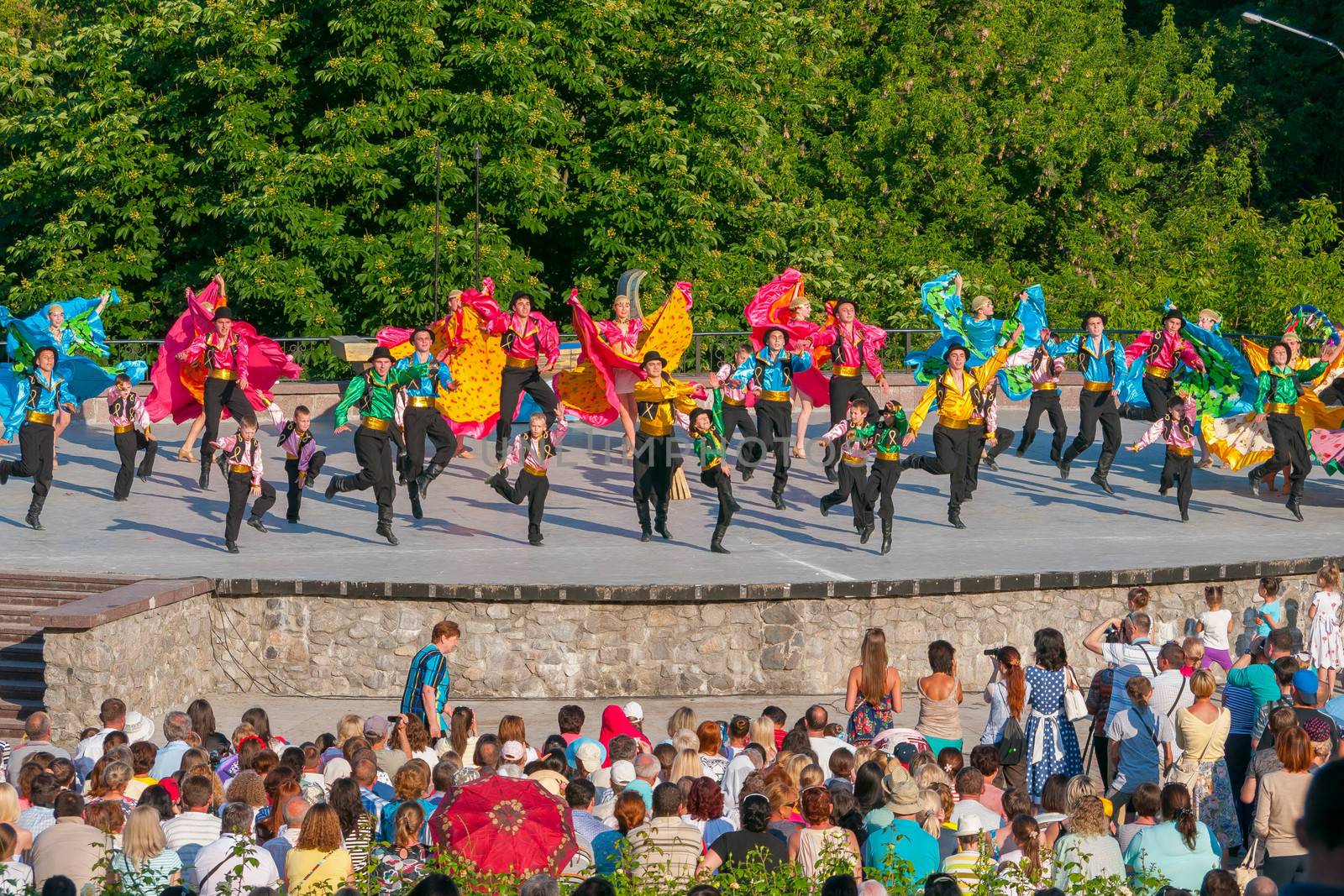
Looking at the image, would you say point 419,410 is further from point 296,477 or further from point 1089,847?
point 1089,847

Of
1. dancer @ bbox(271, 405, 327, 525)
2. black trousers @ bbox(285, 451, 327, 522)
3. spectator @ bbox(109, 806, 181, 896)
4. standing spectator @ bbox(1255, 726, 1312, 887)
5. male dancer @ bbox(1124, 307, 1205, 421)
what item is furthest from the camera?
male dancer @ bbox(1124, 307, 1205, 421)

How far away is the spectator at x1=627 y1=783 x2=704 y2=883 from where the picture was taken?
24.8ft

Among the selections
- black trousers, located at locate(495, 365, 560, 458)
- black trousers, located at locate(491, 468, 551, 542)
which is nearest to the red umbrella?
black trousers, located at locate(491, 468, 551, 542)

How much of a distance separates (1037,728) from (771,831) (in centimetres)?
327

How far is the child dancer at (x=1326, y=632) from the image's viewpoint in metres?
13.0

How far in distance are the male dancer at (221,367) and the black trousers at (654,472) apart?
4.24 metres

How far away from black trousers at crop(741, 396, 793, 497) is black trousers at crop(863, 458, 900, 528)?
6.78 feet

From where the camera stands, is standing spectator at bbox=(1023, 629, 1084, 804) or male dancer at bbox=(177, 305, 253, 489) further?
male dancer at bbox=(177, 305, 253, 489)

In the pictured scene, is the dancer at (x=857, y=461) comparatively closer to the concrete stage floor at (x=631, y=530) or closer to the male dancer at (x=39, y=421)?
the concrete stage floor at (x=631, y=530)

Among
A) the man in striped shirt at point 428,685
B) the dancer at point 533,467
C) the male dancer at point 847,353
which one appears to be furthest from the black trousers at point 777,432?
the man in striped shirt at point 428,685

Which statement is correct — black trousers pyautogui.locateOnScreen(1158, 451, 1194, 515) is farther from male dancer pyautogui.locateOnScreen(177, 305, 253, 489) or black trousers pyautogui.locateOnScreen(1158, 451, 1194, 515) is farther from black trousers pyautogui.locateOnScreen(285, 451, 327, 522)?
male dancer pyautogui.locateOnScreen(177, 305, 253, 489)

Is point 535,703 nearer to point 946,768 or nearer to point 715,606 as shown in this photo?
point 715,606

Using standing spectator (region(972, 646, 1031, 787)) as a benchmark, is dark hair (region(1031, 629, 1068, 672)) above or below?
above

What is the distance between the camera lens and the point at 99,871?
7.72 m
